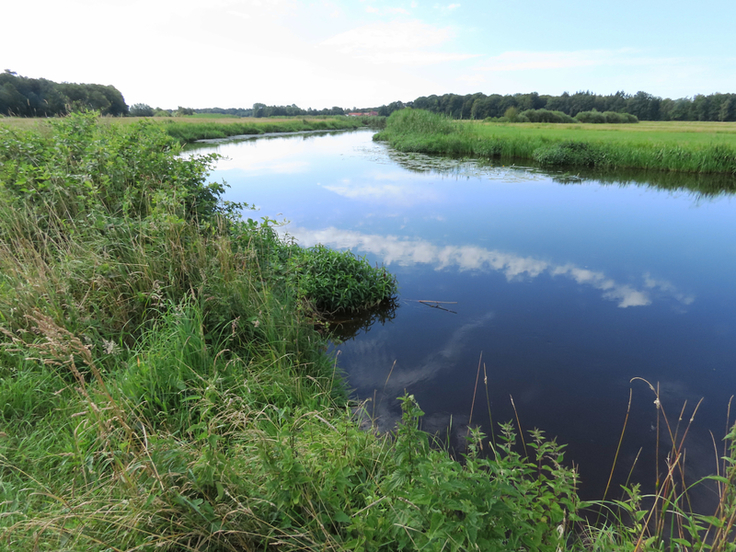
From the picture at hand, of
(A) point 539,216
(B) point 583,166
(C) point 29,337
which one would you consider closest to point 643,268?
(A) point 539,216

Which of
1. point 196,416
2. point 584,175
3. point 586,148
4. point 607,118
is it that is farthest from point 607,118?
point 196,416

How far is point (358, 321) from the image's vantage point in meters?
5.12

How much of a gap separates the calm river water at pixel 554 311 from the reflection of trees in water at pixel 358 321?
0.15 metres

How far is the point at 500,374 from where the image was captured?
396 cm

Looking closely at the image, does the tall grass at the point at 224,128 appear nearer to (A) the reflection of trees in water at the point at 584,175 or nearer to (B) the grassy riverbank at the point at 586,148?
(A) the reflection of trees in water at the point at 584,175

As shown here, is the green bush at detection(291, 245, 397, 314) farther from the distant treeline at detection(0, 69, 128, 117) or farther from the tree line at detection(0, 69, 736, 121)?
the tree line at detection(0, 69, 736, 121)

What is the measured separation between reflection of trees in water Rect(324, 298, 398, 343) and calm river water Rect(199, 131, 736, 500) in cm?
15

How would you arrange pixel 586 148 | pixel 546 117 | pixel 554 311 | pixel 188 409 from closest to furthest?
pixel 188 409
pixel 554 311
pixel 586 148
pixel 546 117

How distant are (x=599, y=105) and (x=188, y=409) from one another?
7212cm

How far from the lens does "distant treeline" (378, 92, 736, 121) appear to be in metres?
43.5

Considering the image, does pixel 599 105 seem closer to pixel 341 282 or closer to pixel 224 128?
pixel 224 128

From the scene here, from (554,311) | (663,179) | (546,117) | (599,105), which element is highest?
(599,105)

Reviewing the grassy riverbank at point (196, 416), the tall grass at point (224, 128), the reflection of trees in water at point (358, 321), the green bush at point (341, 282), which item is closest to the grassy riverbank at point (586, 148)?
the tall grass at point (224, 128)

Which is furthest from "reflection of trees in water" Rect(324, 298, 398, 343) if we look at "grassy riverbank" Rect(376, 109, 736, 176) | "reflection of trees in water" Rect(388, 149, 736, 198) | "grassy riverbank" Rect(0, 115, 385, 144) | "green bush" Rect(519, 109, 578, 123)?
"green bush" Rect(519, 109, 578, 123)
